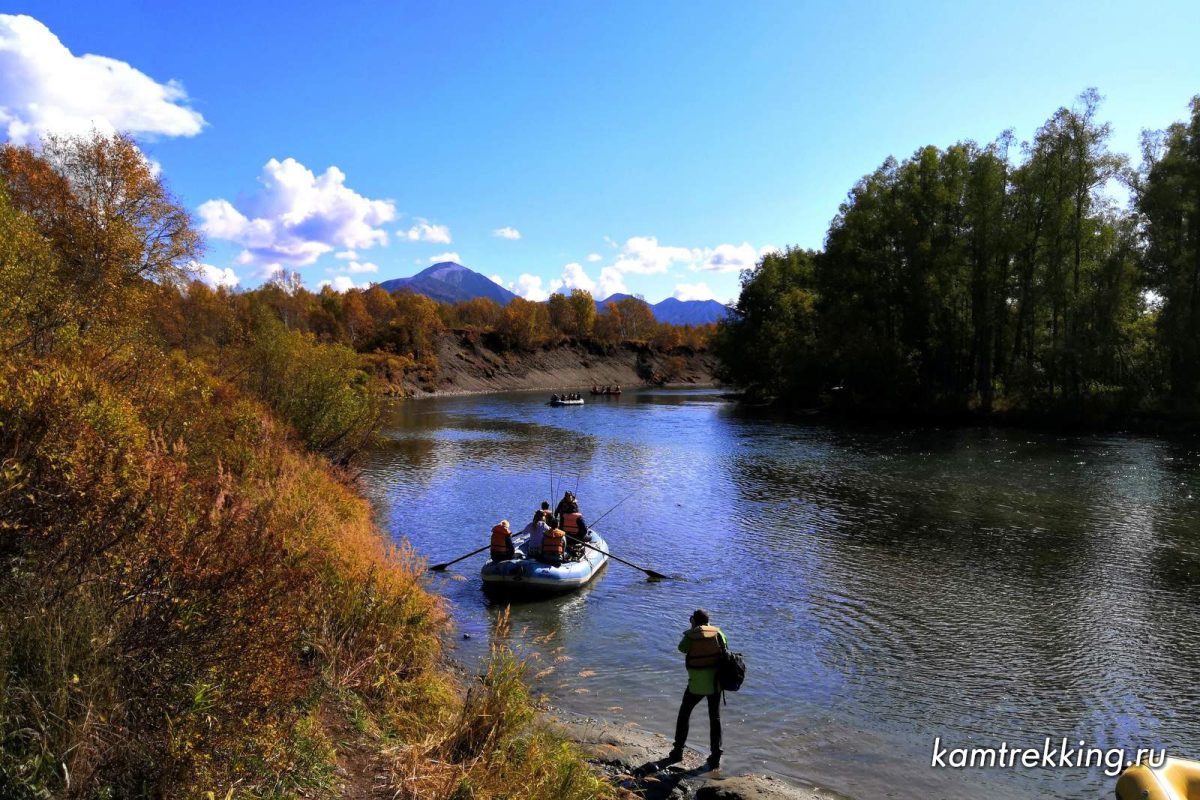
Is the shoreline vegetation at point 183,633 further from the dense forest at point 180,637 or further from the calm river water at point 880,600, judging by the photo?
the calm river water at point 880,600

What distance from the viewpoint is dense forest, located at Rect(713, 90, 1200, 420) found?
42.4 m

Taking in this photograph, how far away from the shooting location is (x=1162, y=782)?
20.9ft

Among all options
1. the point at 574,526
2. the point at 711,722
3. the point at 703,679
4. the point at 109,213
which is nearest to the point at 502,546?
the point at 574,526

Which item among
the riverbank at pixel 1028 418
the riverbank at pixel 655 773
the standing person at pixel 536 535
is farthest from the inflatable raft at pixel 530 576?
the riverbank at pixel 1028 418

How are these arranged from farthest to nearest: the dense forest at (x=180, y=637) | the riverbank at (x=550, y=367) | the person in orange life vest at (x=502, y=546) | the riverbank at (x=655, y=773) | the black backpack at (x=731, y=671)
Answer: the riverbank at (x=550, y=367), the person in orange life vest at (x=502, y=546), the black backpack at (x=731, y=671), the riverbank at (x=655, y=773), the dense forest at (x=180, y=637)

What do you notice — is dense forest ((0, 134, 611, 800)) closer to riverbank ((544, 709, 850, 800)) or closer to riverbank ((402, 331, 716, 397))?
riverbank ((544, 709, 850, 800))

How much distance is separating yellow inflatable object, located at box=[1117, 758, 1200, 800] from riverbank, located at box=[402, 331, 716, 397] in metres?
96.1

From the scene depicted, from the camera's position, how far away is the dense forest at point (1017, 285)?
42.4m

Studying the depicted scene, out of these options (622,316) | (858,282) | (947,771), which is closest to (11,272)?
(947,771)

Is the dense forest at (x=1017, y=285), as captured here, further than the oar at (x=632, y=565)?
Yes

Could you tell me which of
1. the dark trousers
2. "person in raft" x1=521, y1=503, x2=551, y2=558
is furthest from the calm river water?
"person in raft" x1=521, y1=503, x2=551, y2=558

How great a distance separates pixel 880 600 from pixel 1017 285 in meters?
43.8

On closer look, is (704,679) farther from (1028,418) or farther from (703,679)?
(1028,418)

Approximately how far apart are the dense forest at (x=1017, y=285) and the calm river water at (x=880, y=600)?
37.6 feet
